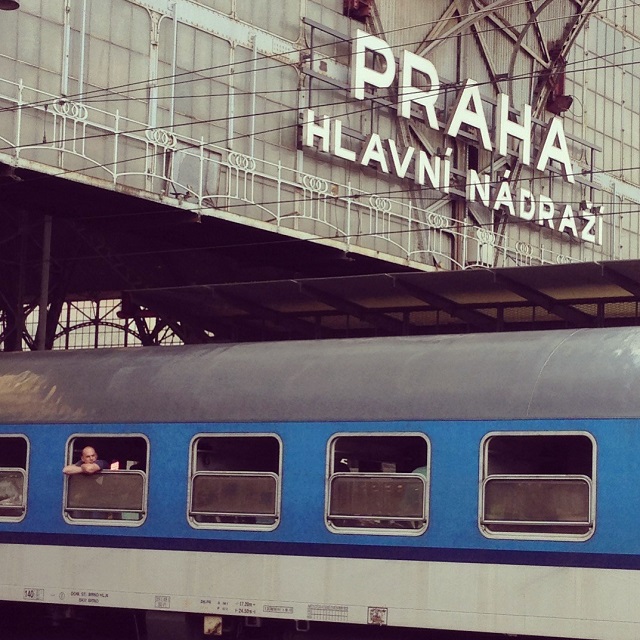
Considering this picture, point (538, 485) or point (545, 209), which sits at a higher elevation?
point (545, 209)

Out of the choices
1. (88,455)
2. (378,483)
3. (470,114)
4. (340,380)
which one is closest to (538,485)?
(378,483)

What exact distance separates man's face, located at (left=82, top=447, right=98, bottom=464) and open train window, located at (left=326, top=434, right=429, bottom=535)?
9.07 feet

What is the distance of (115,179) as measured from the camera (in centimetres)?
2562

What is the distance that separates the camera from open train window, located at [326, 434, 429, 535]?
13.3m

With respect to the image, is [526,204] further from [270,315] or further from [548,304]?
[270,315]

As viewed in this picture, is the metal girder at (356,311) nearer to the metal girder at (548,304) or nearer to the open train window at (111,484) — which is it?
the metal girder at (548,304)

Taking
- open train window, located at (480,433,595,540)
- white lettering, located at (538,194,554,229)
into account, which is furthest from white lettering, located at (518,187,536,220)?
open train window, located at (480,433,595,540)

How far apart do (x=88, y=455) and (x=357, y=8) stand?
18797 mm

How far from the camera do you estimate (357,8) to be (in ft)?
104

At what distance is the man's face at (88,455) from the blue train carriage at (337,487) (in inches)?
6.7

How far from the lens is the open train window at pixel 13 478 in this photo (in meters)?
15.5

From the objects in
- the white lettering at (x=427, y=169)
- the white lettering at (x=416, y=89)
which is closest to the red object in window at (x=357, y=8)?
the white lettering at (x=416, y=89)

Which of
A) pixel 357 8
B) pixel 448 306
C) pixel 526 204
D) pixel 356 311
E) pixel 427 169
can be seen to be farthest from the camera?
pixel 526 204

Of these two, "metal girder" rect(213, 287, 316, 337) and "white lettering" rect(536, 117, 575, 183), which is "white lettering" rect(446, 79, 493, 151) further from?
"metal girder" rect(213, 287, 316, 337)
